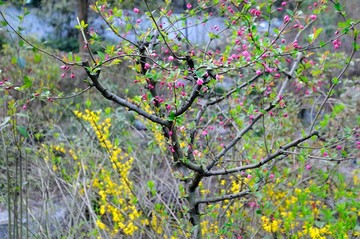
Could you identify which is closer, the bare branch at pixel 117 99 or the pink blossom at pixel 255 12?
the bare branch at pixel 117 99

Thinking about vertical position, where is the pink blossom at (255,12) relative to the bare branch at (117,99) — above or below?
above

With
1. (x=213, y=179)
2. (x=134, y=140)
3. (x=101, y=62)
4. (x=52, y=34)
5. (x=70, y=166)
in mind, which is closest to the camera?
(x=101, y=62)

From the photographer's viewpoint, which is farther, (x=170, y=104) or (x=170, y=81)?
(x=170, y=104)

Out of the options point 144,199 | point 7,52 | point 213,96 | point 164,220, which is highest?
point 7,52

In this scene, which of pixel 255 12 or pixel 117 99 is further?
pixel 255 12

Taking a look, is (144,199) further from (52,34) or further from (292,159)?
(52,34)

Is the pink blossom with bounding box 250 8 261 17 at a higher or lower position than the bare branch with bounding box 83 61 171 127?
higher

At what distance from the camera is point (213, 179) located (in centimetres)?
390

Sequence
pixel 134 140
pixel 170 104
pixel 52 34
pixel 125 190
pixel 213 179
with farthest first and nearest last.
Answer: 1. pixel 52 34
2. pixel 134 140
3. pixel 213 179
4. pixel 125 190
5. pixel 170 104

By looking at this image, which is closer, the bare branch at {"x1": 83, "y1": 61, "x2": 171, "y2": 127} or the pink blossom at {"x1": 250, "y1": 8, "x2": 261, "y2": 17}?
the bare branch at {"x1": 83, "y1": 61, "x2": 171, "y2": 127}

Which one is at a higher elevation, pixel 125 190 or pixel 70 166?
pixel 70 166

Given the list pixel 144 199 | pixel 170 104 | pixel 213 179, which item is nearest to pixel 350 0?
pixel 213 179

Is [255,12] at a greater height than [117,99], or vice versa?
[255,12]

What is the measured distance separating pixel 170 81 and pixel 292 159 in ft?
7.60
